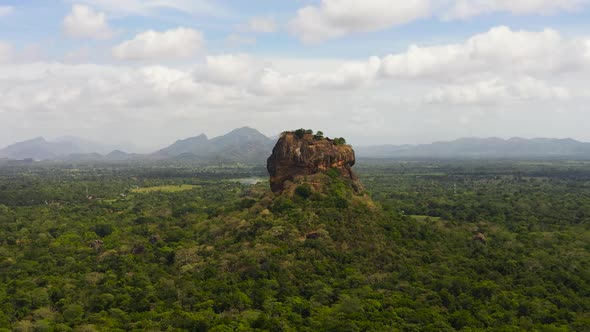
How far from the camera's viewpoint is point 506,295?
47375mm

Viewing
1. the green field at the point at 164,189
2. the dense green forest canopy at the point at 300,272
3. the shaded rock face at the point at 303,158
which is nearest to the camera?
the dense green forest canopy at the point at 300,272

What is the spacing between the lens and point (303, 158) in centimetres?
7331

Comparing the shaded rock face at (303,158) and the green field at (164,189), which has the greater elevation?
the shaded rock face at (303,158)

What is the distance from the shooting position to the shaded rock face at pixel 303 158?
241ft

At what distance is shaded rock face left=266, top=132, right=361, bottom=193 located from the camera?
73375 mm

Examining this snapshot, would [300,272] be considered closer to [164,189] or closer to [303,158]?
[303,158]

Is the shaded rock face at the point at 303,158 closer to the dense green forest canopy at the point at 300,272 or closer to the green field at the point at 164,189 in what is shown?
the dense green forest canopy at the point at 300,272

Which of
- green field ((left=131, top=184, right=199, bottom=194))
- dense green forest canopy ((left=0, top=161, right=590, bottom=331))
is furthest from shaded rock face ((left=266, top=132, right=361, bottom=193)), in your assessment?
green field ((left=131, top=184, right=199, bottom=194))

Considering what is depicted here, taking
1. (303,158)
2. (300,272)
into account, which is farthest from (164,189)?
(300,272)

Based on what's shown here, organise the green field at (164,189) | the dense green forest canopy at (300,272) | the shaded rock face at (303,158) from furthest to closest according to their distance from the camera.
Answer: the green field at (164,189) < the shaded rock face at (303,158) < the dense green forest canopy at (300,272)

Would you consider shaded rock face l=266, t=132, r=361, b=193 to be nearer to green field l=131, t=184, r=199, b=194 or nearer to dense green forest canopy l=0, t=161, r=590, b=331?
dense green forest canopy l=0, t=161, r=590, b=331

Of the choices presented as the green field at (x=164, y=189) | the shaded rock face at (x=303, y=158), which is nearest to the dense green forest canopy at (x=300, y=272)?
the shaded rock face at (x=303, y=158)

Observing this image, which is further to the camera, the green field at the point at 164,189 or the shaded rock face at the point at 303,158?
the green field at the point at 164,189

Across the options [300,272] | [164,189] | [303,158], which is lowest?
[300,272]
